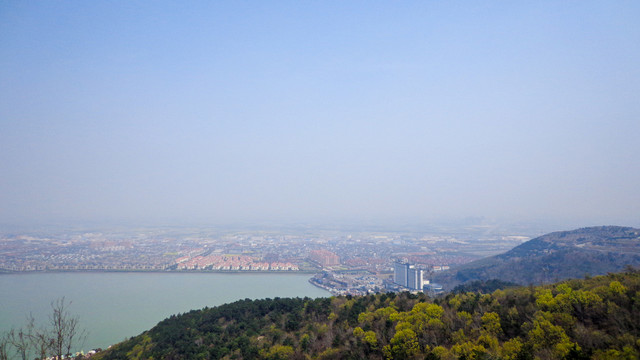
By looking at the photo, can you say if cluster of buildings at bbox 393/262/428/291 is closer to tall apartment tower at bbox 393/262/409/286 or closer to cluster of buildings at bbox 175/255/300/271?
tall apartment tower at bbox 393/262/409/286

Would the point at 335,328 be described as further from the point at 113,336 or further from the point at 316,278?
the point at 316,278

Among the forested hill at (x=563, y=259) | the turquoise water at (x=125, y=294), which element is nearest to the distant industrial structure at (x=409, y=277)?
the forested hill at (x=563, y=259)

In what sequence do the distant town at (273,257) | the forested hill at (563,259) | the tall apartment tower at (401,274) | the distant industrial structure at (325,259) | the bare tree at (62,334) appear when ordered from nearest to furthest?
the bare tree at (62,334), the forested hill at (563,259), the tall apartment tower at (401,274), the distant town at (273,257), the distant industrial structure at (325,259)

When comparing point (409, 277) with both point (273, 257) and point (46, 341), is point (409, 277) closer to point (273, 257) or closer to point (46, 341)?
point (273, 257)

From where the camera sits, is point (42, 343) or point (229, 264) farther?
point (229, 264)

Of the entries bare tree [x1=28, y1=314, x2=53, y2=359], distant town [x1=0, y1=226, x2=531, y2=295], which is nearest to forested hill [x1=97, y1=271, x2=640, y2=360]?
bare tree [x1=28, y1=314, x2=53, y2=359]

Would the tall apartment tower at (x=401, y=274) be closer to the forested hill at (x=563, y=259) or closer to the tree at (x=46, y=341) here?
the forested hill at (x=563, y=259)

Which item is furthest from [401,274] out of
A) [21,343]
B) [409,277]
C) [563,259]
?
[21,343]
